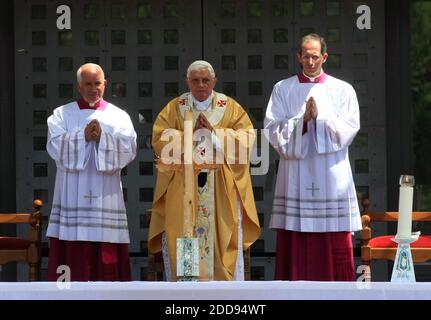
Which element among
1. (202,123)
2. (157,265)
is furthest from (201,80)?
(157,265)

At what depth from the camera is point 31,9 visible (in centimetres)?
1002

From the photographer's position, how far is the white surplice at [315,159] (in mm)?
8023

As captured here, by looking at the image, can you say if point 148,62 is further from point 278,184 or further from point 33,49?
point 278,184

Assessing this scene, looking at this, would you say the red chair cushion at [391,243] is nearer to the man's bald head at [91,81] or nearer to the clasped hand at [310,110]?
the clasped hand at [310,110]

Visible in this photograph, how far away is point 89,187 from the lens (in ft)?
26.9

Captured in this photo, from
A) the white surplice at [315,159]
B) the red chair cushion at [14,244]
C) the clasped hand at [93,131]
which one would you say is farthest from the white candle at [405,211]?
the red chair cushion at [14,244]

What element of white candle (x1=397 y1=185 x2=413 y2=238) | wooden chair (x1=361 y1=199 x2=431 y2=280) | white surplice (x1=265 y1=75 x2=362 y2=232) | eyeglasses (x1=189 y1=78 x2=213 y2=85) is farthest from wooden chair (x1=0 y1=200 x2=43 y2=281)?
white candle (x1=397 y1=185 x2=413 y2=238)

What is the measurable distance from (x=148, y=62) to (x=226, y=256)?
2.41 metres

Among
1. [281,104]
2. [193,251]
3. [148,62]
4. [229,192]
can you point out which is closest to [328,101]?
[281,104]

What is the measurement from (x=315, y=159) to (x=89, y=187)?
1.48 m

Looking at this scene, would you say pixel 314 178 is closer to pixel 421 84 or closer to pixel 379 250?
pixel 379 250

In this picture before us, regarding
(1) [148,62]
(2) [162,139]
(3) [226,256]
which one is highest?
(1) [148,62]

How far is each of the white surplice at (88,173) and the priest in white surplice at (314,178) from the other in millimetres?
986
